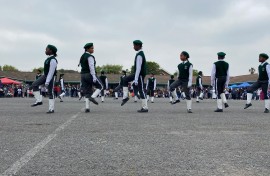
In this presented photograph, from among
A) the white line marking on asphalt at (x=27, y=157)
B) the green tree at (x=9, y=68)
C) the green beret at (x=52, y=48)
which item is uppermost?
the green tree at (x=9, y=68)

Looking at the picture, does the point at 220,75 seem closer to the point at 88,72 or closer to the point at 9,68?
the point at 88,72

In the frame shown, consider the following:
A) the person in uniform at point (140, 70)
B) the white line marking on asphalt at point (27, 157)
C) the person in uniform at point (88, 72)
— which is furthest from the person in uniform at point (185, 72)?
the white line marking on asphalt at point (27, 157)

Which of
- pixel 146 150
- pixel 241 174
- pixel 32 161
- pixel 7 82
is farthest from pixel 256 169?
pixel 7 82

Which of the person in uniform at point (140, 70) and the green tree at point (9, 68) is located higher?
the green tree at point (9, 68)

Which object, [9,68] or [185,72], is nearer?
[185,72]

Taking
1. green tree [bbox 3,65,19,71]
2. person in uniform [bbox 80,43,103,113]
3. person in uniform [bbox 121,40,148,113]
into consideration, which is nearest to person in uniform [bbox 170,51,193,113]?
person in uniform [bbox 121,40,148,113]

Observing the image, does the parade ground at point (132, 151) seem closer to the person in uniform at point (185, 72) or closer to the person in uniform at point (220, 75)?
the person in uniform at point (185, 72)

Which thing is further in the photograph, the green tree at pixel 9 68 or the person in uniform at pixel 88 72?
the green tree at pixel 9 68

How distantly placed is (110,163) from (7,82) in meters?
45.4

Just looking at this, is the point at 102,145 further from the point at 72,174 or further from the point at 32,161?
the point at 72,174

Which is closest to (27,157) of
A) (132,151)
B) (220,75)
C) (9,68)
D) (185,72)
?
(132,151)

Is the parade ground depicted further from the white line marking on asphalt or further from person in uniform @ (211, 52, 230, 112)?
person in uniform @ (211, 52, 230, 112)

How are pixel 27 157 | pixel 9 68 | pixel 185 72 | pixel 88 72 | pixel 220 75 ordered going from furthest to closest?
pixel 9 68
pixel 220 75
pixel 185 72
pixel 88 72
pixel 27 157

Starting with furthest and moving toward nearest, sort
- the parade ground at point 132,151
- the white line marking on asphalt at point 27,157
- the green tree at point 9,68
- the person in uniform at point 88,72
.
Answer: the green tree at point 9,68, the person in uniform at point 88,72, the parade ground at point 132,151, the white line marking on asphalt at point 27,157
